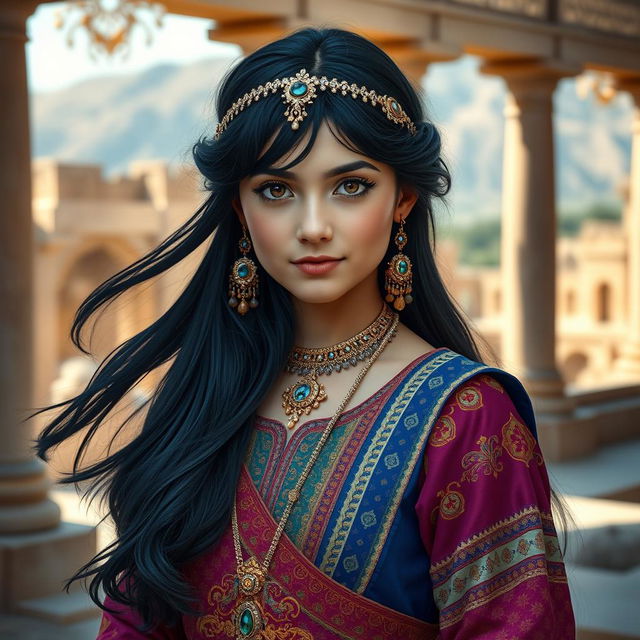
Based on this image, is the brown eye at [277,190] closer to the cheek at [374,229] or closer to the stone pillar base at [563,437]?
the cheek at [374,229]

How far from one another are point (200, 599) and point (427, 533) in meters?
0.39

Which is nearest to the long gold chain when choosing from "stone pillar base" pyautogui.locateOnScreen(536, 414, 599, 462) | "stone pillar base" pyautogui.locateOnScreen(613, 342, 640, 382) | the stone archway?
"stone pillar base" pyautogui.locateOnScreen(536, 414, 599, 462)

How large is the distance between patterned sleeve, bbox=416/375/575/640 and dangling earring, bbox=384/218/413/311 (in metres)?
0.30

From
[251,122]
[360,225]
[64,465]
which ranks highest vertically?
[251,122]

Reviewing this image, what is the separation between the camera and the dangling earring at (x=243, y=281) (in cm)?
208

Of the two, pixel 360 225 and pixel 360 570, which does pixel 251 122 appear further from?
pixel 360 570

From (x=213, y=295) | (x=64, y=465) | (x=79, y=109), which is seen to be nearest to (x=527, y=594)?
(x=213, y=295)

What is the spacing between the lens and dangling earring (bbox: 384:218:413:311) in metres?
2.01

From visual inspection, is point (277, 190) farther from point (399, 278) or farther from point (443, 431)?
point (443, 431)

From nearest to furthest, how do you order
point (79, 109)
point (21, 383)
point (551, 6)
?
1. point (21, 383)
2. point (551, 6)
3. point (79, 109)

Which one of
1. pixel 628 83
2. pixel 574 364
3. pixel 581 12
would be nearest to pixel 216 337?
pixel 581 12

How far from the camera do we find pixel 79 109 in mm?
136375

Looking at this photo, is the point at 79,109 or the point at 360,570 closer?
the point at 360,570

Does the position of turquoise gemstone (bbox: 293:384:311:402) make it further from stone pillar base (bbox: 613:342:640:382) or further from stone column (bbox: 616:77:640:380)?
stone pillar base (bbox: 613:342:640:382)
